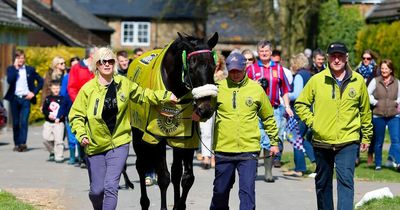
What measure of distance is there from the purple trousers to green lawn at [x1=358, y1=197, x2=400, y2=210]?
3.44m

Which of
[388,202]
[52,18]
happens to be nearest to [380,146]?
[388,202]

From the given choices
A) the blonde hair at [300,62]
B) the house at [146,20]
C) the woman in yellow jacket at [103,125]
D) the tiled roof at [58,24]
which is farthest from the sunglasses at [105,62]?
the house at [146,20]

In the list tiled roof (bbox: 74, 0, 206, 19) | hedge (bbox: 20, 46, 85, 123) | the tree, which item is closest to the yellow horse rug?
hedge (bbox: 20, 46, 85, 123)

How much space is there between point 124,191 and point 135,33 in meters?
53.9

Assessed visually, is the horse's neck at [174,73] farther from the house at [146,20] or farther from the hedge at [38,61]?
the house at [146,20]

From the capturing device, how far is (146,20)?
2633 inches

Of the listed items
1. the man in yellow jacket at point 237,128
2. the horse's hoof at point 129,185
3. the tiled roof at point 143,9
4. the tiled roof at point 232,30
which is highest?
the tiled roof at point 143,9

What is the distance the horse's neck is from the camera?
1084cm

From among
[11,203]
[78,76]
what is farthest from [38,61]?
[11,203]

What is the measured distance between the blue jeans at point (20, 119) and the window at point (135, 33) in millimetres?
46710

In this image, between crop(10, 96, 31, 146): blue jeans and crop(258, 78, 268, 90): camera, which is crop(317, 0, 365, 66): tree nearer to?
crop(10, 96, 31, 146): blue jeans

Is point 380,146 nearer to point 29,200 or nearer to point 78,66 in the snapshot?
point 78,66

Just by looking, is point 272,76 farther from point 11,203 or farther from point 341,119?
point 11,203

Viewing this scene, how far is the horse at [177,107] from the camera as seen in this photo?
10.2m
